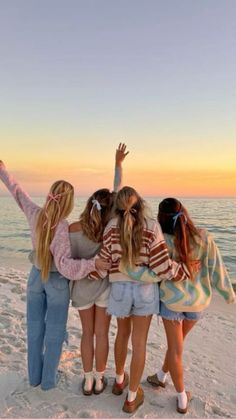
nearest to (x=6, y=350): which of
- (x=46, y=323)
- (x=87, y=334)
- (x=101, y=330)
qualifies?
(x=46, y=323)

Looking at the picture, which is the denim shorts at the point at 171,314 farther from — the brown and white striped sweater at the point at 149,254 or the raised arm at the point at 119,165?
the raised arm at the point at 119,165

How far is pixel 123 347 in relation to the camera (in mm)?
3633

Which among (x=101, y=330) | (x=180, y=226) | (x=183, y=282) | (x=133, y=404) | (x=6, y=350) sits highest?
(x=180, y=226)

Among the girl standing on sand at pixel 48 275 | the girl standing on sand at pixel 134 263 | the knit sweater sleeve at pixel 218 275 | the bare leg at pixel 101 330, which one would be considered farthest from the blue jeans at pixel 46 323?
the knit sweater sleeve at pixel 218 275

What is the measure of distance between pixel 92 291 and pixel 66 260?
0.41m

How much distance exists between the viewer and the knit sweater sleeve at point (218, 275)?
138 inches

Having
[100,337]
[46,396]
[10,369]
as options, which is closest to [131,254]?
[100,337]

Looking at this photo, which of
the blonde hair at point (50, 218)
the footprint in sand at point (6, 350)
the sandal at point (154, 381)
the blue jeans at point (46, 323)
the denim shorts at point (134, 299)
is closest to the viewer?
the denim shorts at point (134, 299)

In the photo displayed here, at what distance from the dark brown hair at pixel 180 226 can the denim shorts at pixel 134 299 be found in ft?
1.28

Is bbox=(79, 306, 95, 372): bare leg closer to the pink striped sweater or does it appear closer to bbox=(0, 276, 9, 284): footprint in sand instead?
the pink striped sweater

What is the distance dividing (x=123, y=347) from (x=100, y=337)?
0.24m

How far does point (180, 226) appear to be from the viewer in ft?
11.0

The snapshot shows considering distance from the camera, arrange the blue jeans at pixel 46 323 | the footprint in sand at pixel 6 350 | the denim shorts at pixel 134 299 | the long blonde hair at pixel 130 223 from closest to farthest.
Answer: the long blonde hair at pixel 130 223, the denim shorts at pixel 134 299, the blue jeans at pixel 46 323, the footprint in sand at pixel 6 350

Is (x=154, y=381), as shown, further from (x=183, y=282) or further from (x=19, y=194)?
(x=19, y=194)
